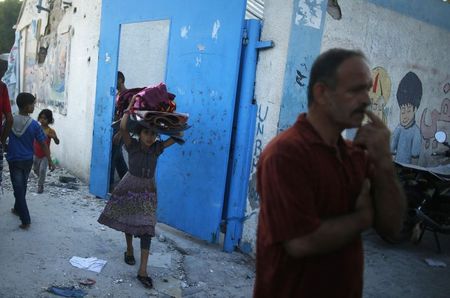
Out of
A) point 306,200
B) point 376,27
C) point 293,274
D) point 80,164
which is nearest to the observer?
point 306,200

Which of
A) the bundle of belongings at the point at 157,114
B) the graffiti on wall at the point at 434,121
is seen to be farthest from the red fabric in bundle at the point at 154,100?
the graffiti on wall at the point at 434,121

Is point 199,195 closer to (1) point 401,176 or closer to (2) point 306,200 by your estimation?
(1) point 401,176

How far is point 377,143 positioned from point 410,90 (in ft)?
16.0

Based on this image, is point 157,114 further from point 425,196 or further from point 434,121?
point 434,121

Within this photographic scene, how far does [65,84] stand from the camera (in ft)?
27.4

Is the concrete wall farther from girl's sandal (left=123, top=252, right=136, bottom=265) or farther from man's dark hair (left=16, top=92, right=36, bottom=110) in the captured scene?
man's dark hair (left=16, top=92, right=36, bottom=110)

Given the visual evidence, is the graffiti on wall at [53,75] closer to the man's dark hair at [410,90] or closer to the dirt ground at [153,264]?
the dirt ground at [153,264]

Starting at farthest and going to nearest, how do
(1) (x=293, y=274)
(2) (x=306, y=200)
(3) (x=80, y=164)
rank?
(3) (x=80, y=164)
(1) (x=293, y=274)
(2) (x=306, y=200)

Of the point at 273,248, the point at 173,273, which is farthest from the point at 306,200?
the point at 173,273

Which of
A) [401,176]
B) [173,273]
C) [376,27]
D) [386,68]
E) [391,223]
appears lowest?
[173,273]

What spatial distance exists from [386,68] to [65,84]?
5.93 m

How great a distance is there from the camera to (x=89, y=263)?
3926 mm

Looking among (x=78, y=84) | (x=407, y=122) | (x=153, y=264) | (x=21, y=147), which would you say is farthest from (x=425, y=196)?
(x=78, y=84)

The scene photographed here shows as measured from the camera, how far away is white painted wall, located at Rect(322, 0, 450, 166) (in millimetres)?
4652
